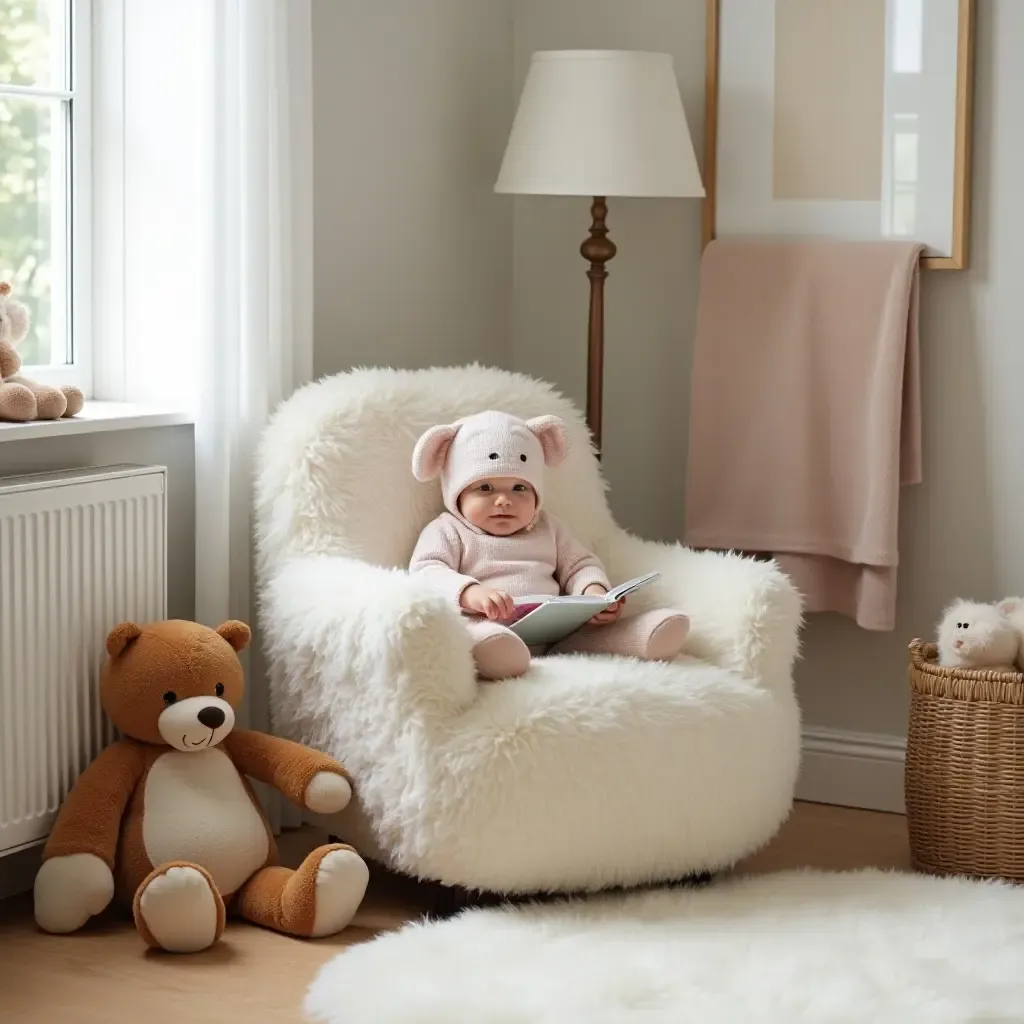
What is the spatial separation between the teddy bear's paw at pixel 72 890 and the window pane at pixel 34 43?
1290 millimetres

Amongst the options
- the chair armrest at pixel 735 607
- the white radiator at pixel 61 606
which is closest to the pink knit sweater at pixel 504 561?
the chair armrest at pixel 735 607

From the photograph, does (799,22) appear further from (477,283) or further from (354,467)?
(354,467)

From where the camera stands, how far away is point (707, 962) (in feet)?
7.11

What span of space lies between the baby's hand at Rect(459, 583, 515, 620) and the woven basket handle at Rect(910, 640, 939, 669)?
2.43ft

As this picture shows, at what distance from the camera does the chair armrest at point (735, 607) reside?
8.40ft

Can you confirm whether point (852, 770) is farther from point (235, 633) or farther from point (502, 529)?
point (235, 633)

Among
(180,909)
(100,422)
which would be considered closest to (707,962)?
(180,909)

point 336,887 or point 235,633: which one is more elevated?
point 235,633

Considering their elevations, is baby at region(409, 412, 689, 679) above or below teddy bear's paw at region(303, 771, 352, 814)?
above

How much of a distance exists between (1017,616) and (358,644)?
1150mm

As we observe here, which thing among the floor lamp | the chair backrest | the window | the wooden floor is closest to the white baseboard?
the chair backrest

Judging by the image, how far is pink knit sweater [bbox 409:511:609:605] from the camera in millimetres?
2639

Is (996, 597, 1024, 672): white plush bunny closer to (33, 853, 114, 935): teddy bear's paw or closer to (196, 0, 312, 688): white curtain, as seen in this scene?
(196, 0, 312, 688): white curtain

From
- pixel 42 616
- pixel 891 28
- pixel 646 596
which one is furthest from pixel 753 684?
pixel 891 28
